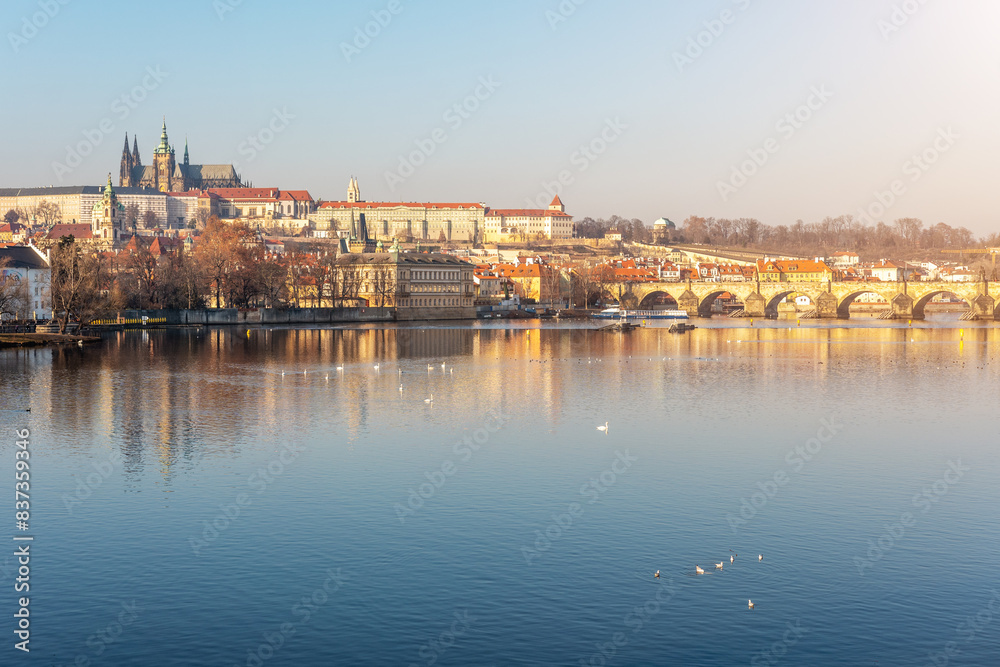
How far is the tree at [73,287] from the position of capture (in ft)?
188

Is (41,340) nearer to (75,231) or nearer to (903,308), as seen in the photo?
(903,308)

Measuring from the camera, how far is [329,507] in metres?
17.3

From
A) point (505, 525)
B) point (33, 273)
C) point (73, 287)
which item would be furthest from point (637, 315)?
point (505, 525)

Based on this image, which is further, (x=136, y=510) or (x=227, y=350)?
(x=227, y=350)

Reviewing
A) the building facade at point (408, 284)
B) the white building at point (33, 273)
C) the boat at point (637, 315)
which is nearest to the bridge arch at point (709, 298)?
the boat at point (637, 315)

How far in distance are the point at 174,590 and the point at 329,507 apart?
4422 mm

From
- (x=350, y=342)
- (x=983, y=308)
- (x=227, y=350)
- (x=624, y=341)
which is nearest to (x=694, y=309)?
(x=983, y=308)

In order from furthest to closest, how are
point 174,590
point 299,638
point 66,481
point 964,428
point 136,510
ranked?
1. point 964,428
2. point 66,481
3. point 136,510
4. point 174,590
5. point 299,638

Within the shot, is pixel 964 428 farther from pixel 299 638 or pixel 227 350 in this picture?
pixel 227 350

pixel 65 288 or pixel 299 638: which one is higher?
pixel 65 288

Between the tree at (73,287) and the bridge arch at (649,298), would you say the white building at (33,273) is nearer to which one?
the tree at (73,287)

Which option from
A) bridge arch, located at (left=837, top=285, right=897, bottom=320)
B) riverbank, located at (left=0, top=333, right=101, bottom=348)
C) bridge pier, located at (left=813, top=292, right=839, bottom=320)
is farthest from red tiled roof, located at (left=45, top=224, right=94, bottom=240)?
bridge arch, located at (left=837, top=285, right=897, bottom=320)

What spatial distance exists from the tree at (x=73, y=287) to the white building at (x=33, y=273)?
507cm

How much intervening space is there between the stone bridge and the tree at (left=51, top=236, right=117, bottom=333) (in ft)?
217
